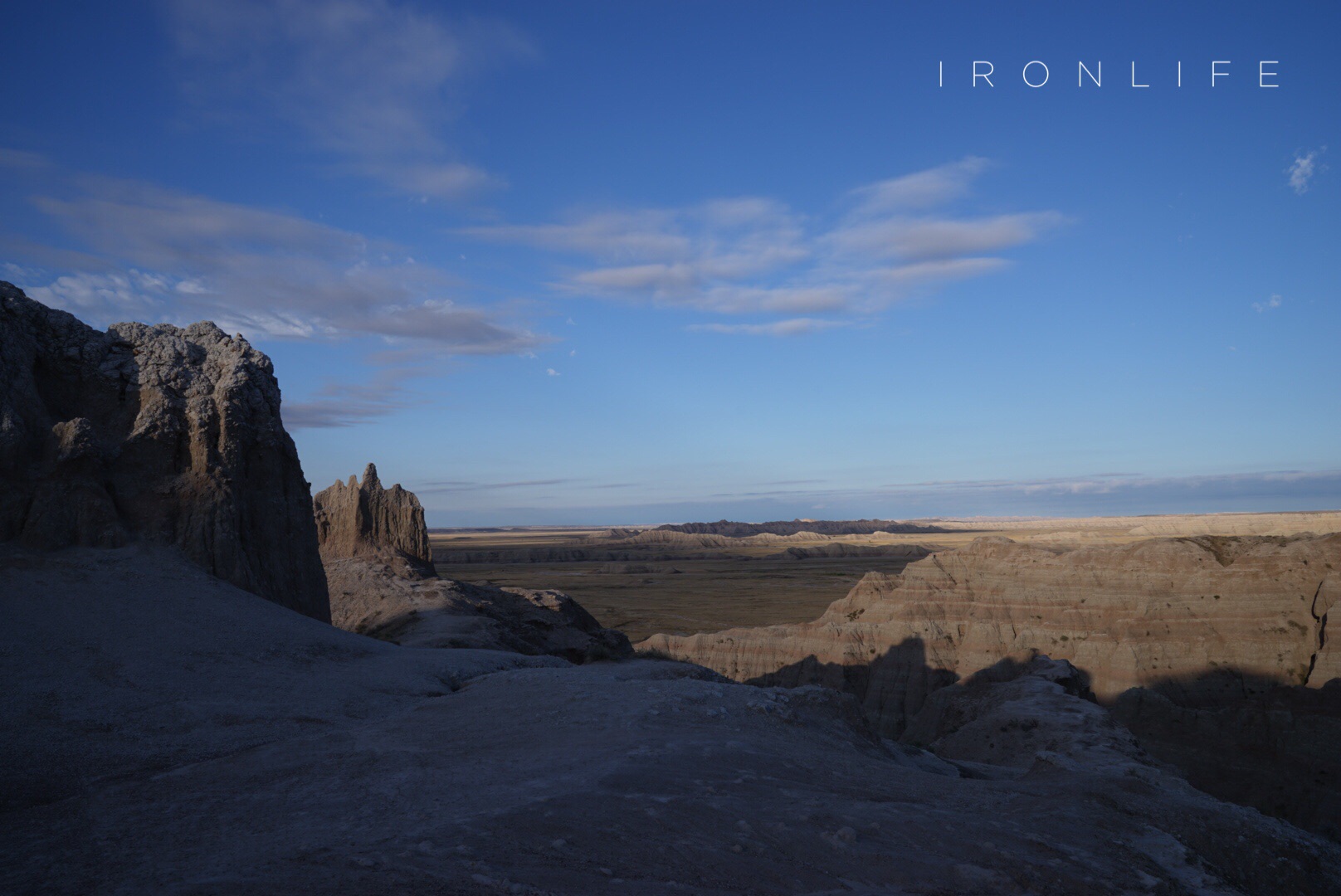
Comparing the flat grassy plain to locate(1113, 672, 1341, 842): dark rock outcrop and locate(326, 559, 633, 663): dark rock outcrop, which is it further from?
locate(326, 559, 633, 663): dark rock outcrop

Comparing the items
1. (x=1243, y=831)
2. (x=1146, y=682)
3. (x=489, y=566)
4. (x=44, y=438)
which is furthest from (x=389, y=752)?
(x=489, y=566)

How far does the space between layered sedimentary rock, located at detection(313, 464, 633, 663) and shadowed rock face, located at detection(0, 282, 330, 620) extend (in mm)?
5095

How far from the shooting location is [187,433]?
16906 mm

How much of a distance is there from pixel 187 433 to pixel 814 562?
119719 mm

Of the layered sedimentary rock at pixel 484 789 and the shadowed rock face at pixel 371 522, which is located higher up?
the shadowed rock face at pixel 371 522

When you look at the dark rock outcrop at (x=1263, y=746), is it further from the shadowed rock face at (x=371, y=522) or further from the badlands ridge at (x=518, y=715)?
the shadowed rock face at (x=371, y=522)

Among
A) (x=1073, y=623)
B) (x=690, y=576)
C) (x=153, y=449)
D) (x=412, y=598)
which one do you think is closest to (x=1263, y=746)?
(x=1073, y=623)

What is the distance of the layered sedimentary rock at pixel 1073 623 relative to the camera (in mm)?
22922

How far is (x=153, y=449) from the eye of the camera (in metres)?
16.4

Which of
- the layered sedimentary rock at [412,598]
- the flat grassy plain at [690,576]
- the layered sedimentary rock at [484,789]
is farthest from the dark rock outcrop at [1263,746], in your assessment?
the layered sedimentary rock at [412,598]

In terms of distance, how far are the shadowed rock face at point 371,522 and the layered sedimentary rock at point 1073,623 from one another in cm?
1193

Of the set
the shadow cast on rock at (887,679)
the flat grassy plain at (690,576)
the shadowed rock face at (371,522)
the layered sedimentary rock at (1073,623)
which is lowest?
the flat grassy plain at (690,576)

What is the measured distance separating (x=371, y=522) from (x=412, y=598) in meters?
6.68

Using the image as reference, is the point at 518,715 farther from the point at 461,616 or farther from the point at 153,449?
the point at 461,616
